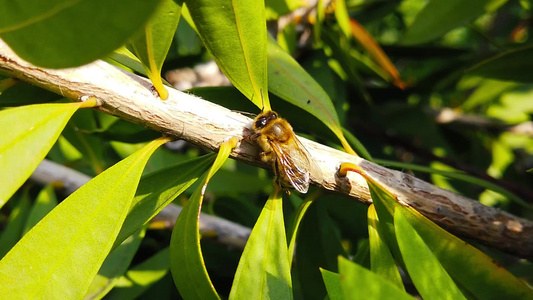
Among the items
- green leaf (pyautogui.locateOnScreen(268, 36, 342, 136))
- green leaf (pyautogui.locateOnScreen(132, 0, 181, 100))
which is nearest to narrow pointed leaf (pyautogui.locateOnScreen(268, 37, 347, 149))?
green leaf (pyautogui.locateOnScreen(268, 36, 342, 136))

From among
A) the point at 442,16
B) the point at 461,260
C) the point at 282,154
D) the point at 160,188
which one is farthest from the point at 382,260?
the point at 442,16

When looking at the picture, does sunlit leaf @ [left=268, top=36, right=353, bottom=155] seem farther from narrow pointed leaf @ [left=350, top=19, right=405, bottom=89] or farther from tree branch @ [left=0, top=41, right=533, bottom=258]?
narrow pointed leaf @ [left=350, top=19, right=405, bottom=89]

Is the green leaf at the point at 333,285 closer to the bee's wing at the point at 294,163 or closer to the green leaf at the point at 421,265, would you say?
the green leaf at the point at 421,265

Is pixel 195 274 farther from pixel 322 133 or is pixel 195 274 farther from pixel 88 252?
pixel 322 133

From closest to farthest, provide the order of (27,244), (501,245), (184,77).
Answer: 1. (27,244)
2. (501,245)
3. (184,77)

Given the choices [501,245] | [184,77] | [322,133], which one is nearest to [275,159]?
[322,133]
